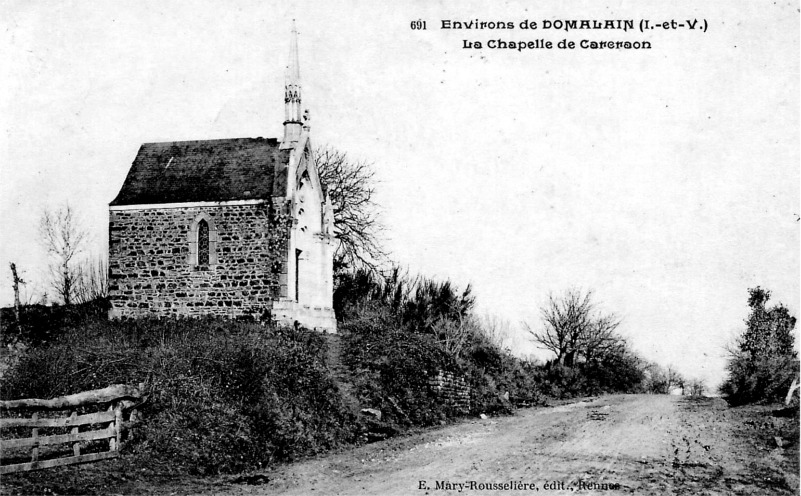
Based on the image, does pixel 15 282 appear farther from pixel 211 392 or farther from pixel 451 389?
pixel 451 389

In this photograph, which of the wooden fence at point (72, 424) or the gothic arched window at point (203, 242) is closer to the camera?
the wooden fence at point (72, 424)

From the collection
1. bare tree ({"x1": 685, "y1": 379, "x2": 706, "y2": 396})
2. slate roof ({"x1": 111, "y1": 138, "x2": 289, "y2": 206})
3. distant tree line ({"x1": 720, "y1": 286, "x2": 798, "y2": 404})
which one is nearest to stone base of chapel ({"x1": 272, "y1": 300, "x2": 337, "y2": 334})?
slate roof ({"x1": 111, "y1": 138, "x2": 289, "y2": 206})

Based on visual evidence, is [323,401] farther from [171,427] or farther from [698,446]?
[698,446]

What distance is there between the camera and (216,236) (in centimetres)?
2431

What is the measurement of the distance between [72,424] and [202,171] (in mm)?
14941

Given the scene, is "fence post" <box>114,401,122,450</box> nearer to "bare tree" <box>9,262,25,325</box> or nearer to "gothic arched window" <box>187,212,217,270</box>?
"gothic arched window" <box>187,212,217,270</box>

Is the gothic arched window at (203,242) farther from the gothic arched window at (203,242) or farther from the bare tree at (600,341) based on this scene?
the bare tree at (600,341)

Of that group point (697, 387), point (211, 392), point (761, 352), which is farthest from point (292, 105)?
point (697, 387)

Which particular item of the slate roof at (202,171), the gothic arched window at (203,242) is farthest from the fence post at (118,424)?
the slate roof at (202,171)

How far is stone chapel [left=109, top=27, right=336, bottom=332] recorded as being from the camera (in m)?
24.1

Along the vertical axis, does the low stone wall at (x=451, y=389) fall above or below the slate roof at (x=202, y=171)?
below

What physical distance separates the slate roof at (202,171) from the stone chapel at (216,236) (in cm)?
4

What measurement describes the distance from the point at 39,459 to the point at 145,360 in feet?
11.2

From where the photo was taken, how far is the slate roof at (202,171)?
24.7m
